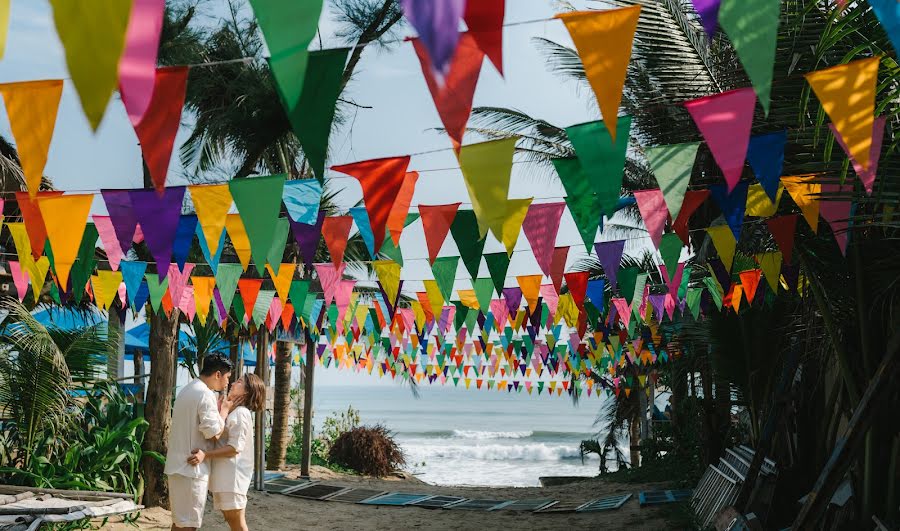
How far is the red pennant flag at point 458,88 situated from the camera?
8.96ft

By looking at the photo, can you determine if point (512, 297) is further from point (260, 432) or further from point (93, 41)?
point (93, 41)

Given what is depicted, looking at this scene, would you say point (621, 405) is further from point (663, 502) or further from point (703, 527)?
point (703, 527)

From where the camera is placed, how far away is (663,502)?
9508 millimetres

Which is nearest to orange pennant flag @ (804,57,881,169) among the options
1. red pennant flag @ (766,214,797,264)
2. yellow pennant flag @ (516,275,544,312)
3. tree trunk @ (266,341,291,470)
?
red pennant flag @ (766,214,797,264)

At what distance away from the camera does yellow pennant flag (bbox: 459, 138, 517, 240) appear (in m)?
4.17


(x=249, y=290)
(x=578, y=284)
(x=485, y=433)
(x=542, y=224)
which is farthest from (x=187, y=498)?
(x=485, y=433)

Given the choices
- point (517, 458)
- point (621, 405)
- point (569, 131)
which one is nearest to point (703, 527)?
point (569, 131)

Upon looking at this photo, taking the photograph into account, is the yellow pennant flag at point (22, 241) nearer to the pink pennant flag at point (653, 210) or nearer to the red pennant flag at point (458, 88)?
the pink pennant flag at point (653, 210)

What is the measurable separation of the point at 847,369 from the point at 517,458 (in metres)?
41.4

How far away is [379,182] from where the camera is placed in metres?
4.75

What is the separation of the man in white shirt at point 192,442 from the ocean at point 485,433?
1742 cm

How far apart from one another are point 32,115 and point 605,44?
2364mm

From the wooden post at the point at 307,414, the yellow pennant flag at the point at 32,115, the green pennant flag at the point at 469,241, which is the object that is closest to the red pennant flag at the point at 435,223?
the green pennant flag at the point at 469,241

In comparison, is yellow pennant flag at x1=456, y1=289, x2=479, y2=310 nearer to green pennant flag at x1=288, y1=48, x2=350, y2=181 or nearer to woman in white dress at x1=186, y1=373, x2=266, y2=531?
woman in white dress at x1=186, y1=373, x2=266, y2=531
